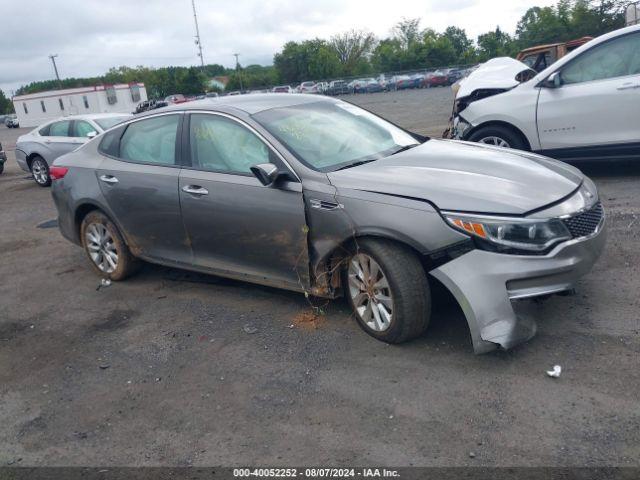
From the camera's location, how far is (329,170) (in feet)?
14.1

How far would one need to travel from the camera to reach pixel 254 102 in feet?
16.6

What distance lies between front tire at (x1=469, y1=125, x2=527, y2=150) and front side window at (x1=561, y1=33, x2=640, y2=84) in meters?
0.87

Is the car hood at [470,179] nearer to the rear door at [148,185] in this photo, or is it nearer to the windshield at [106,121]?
the rear door at [148,185]

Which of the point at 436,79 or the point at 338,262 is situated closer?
the point at 338,262

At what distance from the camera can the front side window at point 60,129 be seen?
1284 cm

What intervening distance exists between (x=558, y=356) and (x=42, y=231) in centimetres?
736

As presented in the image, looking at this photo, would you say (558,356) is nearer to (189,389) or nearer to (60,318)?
(189,389)

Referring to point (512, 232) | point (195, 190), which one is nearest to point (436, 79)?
point (195, 190)

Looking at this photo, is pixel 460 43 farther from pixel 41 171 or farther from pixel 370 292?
pixel 370 292

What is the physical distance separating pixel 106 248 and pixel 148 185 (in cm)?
110

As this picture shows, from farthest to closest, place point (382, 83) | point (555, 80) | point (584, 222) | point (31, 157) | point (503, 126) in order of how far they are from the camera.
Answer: point (382, 83), point (31, 157), point (503, 126), point (555, 80), point (584, 222)

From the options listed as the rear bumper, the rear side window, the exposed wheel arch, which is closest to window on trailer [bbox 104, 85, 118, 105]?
the rear bumper

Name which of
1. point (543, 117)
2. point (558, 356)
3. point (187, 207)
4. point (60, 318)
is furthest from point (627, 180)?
point (60, 318)

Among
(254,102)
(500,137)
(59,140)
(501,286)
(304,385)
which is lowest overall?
(304,385)
